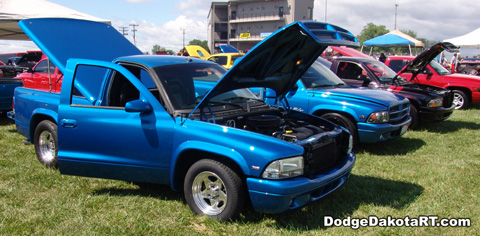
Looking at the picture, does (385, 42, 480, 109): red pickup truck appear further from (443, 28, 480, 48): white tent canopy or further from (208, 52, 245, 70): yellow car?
(443, 28, 480, 48): white tent canopy

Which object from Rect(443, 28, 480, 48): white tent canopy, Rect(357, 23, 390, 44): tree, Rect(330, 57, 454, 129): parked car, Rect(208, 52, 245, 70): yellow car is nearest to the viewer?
Rect(330, 57, 454, 129): parked car

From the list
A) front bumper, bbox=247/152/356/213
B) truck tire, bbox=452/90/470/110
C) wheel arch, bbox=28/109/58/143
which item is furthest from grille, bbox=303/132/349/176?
truck tire, bbox=452/90/470/110

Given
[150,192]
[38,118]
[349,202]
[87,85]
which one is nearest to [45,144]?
[38,118]

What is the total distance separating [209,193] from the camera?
11.9ft

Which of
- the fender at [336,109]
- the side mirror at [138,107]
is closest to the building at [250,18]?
the fender at [336,109]

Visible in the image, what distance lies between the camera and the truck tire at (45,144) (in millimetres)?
5277

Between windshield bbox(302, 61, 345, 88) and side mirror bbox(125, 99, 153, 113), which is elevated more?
windshield bbox(302, 61, 345, 88)

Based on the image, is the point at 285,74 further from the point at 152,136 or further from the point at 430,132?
the point at 430,132

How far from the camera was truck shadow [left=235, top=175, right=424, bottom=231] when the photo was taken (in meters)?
3.68

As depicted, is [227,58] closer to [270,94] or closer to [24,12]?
[24,12]

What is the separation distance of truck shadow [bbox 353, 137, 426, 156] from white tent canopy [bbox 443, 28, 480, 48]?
14.9 meters

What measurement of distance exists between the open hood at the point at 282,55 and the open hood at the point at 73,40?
8.08 ft

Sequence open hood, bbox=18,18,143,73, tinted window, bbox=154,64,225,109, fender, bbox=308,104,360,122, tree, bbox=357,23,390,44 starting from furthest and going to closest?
tree, bbox=357,23,390,44, fender, bbox=308,104,360,122, open hood, bbox=18,18,143,73, tinted window, bbox=154,64,225,109

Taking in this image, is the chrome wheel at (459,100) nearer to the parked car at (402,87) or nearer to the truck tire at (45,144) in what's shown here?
the parked car at (402,87)
